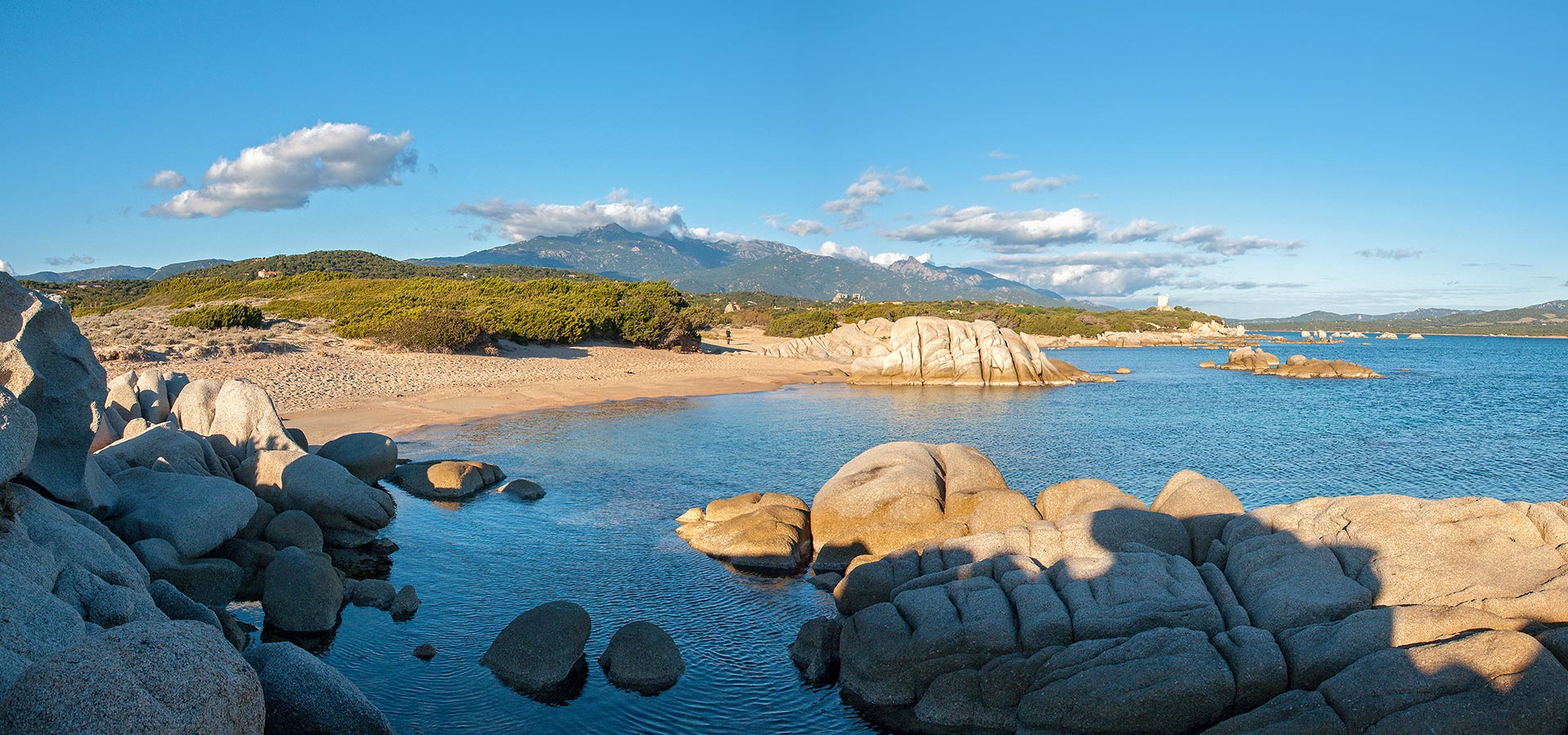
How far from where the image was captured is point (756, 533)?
48.5 feet

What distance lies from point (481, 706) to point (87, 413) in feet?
17.7

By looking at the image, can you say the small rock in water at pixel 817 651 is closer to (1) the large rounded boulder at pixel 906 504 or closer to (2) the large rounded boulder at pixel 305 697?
(1) the large rounded boulder at pixel 906 504

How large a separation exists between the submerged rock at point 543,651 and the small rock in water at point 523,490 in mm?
7943

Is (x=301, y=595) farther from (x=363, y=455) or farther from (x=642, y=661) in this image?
(x=363, y=455)

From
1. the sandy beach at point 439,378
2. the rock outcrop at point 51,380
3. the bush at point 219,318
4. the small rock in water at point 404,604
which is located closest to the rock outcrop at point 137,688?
the rock outcrop at point 51,380

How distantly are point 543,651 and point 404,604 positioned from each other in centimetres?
307

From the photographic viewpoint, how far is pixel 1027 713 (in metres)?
8.37

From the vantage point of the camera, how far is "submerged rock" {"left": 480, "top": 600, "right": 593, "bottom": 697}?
9812 mm

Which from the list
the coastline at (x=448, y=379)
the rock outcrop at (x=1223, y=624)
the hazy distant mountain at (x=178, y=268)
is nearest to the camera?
the rock outcrop at (x=1223, y=624)

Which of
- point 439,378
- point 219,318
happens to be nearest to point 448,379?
point 439,378

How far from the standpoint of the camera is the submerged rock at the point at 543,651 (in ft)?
32.2

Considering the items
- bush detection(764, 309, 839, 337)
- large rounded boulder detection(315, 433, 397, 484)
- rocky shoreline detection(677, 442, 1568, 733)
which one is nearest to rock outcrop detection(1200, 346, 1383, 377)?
bush detection(764, 309, 839, 337)

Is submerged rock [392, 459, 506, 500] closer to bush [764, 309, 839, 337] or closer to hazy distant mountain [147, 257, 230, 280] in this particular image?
bush [764, 309, 839, 337]

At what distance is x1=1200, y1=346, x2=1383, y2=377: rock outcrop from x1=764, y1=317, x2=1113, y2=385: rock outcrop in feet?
54.9
